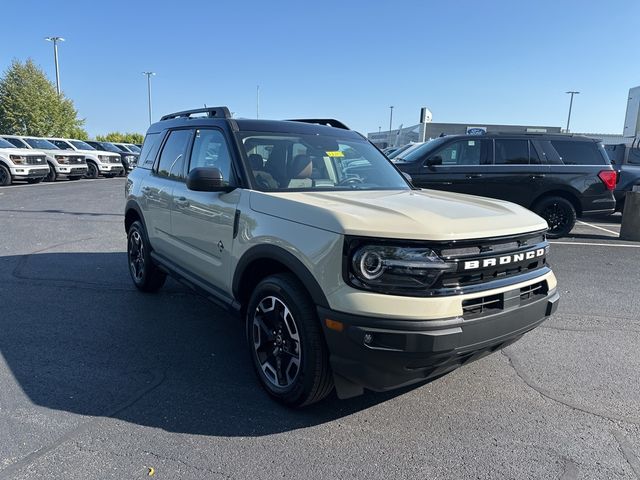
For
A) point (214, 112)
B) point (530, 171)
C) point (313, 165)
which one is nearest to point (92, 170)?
point (530, 171)

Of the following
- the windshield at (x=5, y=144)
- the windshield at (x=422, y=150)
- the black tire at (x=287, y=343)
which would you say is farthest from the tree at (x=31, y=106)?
the black tire at (x=287, y=343)

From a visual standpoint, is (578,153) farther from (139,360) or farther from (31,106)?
(31,106)

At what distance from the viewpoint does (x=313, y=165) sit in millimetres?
3912

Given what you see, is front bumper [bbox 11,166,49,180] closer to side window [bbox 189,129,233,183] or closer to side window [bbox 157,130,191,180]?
side window [bbox 157,130,191,180]

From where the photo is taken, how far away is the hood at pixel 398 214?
261cm

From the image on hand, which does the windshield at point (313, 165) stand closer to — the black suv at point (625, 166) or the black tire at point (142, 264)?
the black tire at point (142, 264)

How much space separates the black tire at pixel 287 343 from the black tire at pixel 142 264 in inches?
90.8

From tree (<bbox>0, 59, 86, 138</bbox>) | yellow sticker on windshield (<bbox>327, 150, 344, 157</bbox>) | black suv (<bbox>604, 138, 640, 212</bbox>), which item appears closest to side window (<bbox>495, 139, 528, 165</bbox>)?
black suv (<bbox>604, 138, 640, 212</bbox>)

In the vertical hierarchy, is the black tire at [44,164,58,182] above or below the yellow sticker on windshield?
below

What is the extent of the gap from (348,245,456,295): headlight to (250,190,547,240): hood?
0.09 metres

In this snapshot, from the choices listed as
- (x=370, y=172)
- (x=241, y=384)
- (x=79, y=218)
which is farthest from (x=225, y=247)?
(x=79, y=218)

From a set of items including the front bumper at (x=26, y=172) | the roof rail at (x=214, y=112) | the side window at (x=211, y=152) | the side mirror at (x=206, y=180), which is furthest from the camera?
the front bumper at (x=26, y=172)

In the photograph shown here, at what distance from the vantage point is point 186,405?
123 inches

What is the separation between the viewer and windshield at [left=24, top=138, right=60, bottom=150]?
19984 mm
